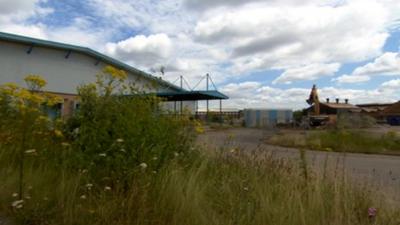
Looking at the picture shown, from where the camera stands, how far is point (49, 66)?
968 inches

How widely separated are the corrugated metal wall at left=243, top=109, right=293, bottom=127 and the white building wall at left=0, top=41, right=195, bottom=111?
76.8 feet

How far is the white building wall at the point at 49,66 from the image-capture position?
2206cm

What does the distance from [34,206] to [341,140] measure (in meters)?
18.8

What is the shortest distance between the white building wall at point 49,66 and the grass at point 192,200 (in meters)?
15.8

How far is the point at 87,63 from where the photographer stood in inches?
1091

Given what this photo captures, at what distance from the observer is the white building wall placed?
72.4 feet

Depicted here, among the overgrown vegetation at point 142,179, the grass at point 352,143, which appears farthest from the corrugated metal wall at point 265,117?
the overgrown vegetation at point 142,179

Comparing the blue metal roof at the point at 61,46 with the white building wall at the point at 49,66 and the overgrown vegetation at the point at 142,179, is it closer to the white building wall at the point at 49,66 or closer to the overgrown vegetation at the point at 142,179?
the white building wall at the point at 49,66

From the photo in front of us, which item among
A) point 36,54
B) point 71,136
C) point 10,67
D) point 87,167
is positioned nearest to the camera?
point 87,167

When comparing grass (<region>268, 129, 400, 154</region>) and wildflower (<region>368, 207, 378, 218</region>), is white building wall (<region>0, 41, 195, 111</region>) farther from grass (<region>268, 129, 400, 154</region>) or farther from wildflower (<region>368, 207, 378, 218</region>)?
wildflower (<region>368, 207, 378, 218</region>)

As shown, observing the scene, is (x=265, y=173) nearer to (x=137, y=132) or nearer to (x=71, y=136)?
(x=137, y=132)

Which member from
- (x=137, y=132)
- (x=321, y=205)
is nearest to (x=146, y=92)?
(x=137, y=132)

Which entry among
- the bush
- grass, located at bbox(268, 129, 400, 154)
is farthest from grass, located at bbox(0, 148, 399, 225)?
grass, located at bbox(268, 129, 400, 154)

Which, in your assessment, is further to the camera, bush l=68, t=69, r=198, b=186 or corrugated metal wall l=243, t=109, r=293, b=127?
corrugated metal wall l=243, t=109, r=293, b=127
